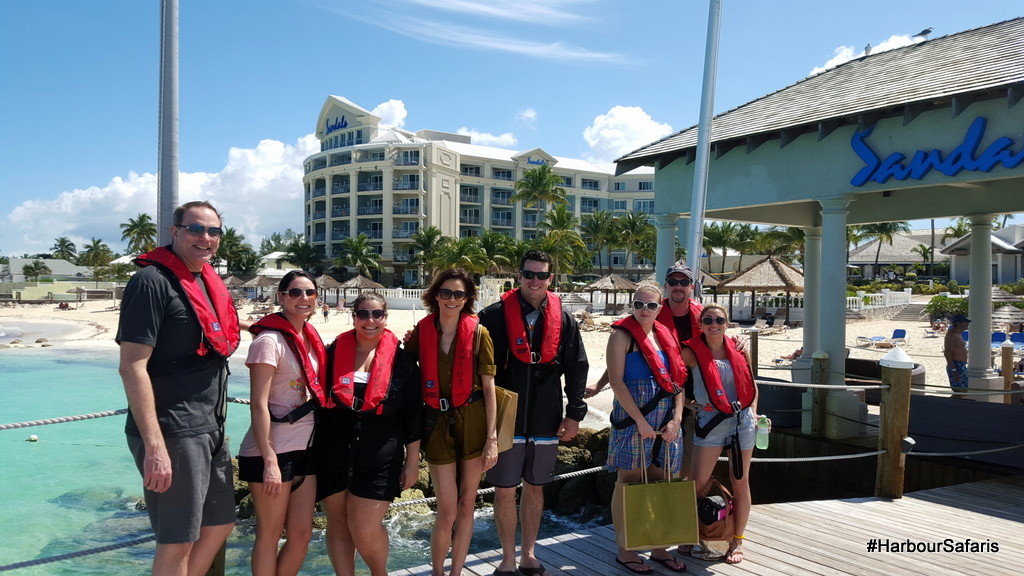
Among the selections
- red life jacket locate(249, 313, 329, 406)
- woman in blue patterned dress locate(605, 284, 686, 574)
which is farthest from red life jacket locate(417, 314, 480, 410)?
woman in blue patterned dress locate(605, 284, 686, 574)

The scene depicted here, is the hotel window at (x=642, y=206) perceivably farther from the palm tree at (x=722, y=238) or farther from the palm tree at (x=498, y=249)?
the palm tree at (x=498, y=249)

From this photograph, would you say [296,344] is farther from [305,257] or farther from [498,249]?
[305,257]

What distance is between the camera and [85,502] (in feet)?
37.2

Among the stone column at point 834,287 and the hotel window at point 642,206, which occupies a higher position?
the hotel window at point 642,206

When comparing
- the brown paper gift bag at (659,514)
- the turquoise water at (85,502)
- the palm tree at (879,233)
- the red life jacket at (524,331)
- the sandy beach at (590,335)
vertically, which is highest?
the palm tree at (879,233)

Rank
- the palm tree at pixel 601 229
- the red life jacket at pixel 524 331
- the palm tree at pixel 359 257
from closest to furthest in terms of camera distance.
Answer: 1. the red life jacket at pixel 524 331
2. the palm tree at pixel 359 257
3. the palm tree at pixel 601 229

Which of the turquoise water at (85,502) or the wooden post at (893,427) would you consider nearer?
the wooden post at (893,427)

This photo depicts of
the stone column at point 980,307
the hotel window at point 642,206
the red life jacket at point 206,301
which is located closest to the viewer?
the red life jacket at point 206,301

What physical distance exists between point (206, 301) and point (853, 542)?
14.9 feet

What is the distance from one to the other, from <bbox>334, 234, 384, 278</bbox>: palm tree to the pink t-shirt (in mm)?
55919

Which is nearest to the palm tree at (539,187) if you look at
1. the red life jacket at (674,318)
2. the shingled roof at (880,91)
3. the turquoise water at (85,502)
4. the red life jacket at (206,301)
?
the turquoise water at (85,502)

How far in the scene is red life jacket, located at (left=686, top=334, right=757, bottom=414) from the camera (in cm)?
427

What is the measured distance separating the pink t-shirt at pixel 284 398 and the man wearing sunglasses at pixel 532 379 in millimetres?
1125

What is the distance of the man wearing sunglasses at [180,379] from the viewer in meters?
2.74
